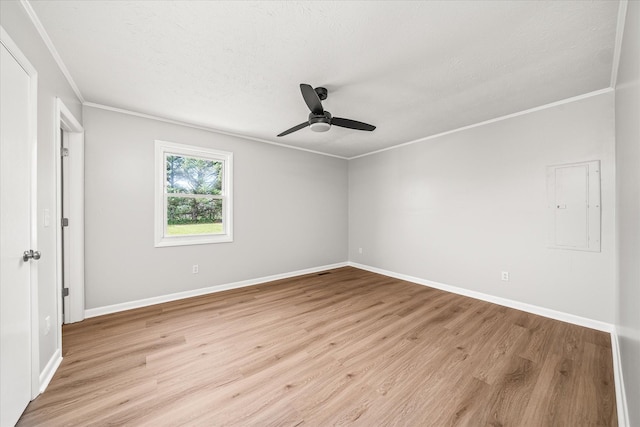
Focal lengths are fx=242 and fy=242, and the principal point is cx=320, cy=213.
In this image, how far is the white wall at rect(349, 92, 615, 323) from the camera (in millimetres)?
2631

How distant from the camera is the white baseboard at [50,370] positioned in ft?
5.63

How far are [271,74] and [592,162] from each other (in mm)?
3510

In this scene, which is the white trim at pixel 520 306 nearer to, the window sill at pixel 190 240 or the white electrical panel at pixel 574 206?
the white electrical panel at pixel 574 206

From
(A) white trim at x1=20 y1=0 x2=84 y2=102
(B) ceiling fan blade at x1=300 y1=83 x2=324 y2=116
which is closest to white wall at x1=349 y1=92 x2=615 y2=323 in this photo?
(B) ceiling fan blade at x1=300 y1=83 x2=324 y2=116

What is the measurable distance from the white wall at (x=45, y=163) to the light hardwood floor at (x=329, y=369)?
46 centimetres

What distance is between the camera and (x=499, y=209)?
3.33 metres

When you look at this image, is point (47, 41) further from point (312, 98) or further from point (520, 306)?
point (520, 306)

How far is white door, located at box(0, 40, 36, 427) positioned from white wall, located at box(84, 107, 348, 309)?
1.61 metres

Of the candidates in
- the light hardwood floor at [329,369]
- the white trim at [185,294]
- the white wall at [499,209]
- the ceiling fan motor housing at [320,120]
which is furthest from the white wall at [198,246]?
the ceiling fan motor housing at [320,120]

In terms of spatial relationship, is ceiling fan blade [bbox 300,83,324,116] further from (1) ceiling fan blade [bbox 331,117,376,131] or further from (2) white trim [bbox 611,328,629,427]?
(2) white trim [bbox 611,328,629,427]

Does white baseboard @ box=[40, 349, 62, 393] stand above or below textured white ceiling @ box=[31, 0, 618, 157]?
below

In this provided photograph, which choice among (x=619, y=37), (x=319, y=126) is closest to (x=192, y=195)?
(x=319, y=126)

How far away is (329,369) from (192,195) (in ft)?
9.99

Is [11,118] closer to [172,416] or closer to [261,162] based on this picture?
[172,416]
